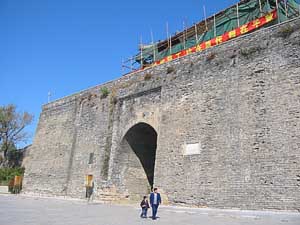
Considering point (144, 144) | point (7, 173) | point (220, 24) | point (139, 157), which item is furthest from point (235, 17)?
point (7, 173)

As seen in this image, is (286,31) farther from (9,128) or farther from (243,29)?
(9,128)

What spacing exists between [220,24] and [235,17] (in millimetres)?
905

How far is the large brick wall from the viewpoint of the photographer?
950 cm

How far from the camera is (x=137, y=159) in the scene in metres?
14.8

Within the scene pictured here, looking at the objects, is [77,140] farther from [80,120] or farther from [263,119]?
[263,119]

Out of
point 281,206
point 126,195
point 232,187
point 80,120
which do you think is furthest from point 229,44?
point 80,120

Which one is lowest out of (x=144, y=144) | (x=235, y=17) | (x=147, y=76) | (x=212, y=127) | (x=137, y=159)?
(x=137, y=159)

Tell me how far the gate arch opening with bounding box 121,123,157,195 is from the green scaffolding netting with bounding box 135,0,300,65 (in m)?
5.87

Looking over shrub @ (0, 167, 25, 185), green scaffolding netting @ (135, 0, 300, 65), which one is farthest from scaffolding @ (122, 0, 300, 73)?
shrub @ (0, 167, 25, 185)

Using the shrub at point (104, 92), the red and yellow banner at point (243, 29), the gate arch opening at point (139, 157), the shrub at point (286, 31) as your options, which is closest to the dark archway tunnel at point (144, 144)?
the gate arch opening at point (139, 157)

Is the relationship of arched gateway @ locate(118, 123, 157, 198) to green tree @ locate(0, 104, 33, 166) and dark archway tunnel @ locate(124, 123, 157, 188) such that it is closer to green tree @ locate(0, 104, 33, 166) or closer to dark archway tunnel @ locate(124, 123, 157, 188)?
dark archway tunnel @ locate(124, 123, 157, 188)

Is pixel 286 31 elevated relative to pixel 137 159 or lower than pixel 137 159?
elevated

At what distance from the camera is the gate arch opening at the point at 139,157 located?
14320mm

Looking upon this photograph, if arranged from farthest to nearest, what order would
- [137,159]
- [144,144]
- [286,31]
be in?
1. [144,144]
2. [137,159]
3. [286,31]
